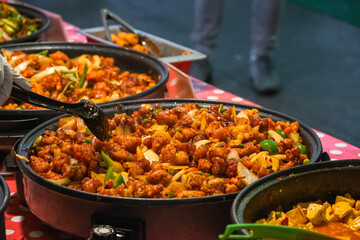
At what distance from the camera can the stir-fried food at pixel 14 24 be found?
2933 millimetres

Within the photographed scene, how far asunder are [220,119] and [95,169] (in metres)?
0.48

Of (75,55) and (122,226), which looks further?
(75,55)

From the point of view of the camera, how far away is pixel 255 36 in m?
5.20

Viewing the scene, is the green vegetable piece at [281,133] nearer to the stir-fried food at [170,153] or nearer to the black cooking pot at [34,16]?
the stir-fried food at [170,153]

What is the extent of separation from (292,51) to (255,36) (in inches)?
67.1

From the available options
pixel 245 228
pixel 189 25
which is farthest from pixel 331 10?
pixel 245 228

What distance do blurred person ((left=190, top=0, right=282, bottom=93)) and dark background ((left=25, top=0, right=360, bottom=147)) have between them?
0.19m

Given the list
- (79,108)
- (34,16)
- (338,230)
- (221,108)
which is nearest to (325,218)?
(338,230)

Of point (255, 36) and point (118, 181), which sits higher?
point (118, 181)

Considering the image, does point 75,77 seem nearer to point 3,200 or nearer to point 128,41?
point 128,41

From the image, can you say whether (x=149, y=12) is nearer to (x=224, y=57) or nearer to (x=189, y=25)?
(x=189, y=25)

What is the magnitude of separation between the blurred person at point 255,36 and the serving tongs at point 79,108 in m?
3.41

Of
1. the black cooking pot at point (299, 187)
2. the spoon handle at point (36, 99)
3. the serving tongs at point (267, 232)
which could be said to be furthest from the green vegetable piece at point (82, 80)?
the serving tongs at point (267, 232)

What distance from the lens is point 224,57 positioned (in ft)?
21.5
